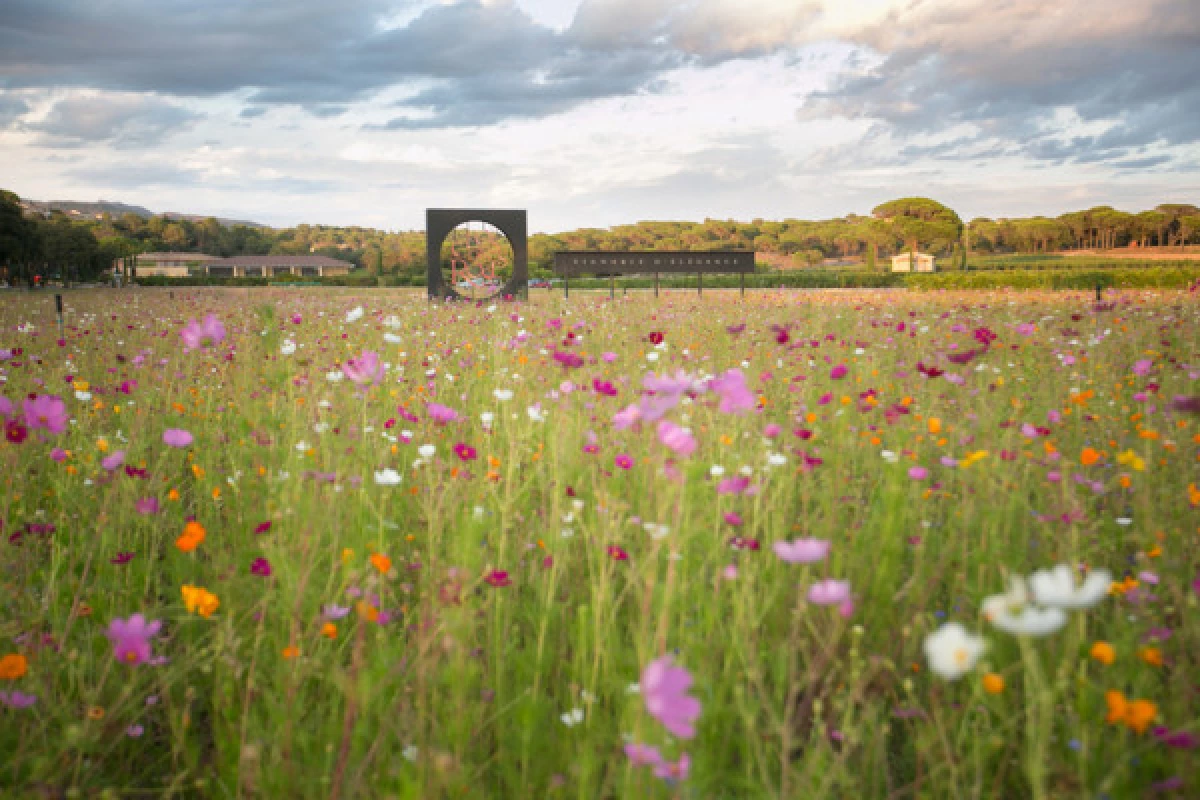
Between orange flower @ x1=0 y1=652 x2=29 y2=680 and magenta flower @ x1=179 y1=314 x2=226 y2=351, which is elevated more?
magenta flower @ x1=179 y1=314 x2=226 y2=351

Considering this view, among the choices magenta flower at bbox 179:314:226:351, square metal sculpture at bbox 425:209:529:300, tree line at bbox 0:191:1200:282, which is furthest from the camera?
tree line at bbox 0:191:1200:282

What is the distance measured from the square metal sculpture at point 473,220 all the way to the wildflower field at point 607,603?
13256 millimetres

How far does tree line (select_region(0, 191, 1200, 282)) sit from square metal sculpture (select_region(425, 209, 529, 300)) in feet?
116

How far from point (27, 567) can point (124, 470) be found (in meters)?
0.41

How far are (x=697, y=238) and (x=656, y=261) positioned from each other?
7797 cm

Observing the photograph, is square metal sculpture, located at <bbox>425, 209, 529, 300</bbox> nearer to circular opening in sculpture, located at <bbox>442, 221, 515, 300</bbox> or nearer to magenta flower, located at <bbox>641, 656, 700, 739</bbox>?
circular opening in sculpture, located at <bbox>442, 221, 515, 300</bbox>

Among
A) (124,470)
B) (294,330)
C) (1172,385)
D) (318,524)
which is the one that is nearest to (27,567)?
(124,470)

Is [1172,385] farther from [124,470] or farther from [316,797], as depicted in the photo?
[124,470]

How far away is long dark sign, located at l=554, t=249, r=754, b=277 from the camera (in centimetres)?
1622

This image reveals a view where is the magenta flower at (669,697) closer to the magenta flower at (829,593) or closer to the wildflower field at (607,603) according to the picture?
the wildflower field at (607,603)

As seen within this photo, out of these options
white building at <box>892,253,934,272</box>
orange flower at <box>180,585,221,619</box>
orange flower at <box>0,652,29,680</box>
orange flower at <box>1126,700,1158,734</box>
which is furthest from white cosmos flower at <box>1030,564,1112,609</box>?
white building at <box>892,253,934,272</box>

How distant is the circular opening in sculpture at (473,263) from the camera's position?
63.5 feet

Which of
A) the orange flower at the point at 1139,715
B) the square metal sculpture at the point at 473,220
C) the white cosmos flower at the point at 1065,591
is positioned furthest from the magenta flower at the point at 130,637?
the square metal sculpture at the point at 473,220

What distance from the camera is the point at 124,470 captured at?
8.63 ft
